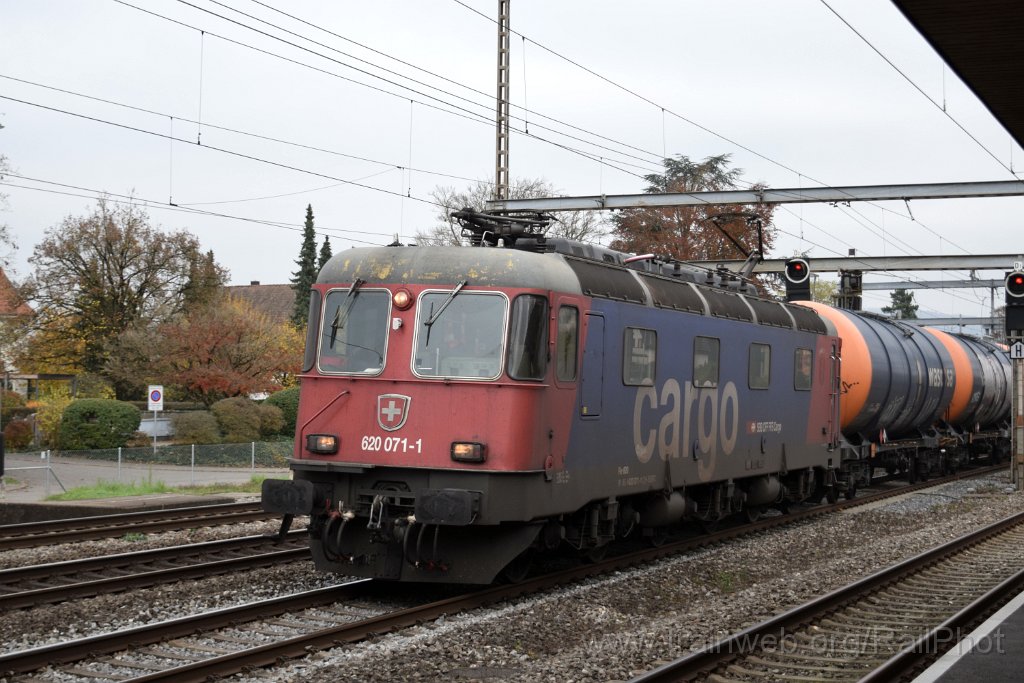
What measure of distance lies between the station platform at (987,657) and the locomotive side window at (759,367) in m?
6.76

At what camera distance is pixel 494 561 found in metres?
10.9

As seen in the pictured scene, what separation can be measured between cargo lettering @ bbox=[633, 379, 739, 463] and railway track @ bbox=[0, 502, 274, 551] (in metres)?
6.61

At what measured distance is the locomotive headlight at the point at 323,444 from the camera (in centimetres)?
1110

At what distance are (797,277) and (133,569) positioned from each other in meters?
17.7

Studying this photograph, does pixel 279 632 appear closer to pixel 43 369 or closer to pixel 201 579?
pixel 201 579

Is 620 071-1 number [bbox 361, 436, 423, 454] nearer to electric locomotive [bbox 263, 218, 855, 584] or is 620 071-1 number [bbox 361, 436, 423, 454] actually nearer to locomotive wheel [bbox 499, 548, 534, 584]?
electric locomotive [bbox 263, 218, 855, 584]

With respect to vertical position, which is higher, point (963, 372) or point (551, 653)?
point (963, 372)

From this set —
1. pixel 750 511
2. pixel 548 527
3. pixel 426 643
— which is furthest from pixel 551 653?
pixel 750 511

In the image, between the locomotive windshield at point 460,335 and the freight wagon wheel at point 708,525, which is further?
the freight wagon wheel at point 708,525

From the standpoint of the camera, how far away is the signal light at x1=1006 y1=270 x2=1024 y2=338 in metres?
23.5

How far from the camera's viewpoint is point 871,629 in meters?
A: 10.2

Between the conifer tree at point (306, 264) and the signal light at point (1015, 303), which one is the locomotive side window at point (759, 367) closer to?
the signal light at point (1015, 303)

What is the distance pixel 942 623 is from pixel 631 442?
400cm
